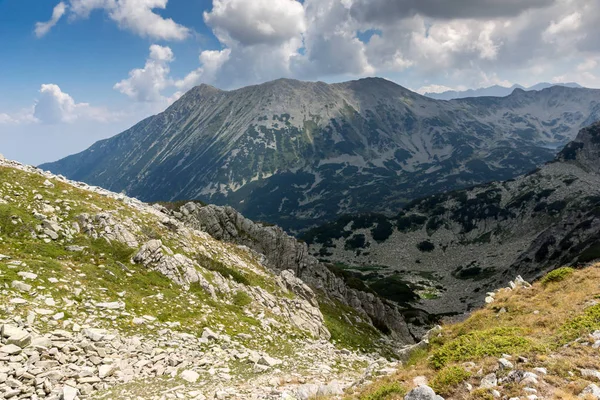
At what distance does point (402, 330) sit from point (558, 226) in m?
102

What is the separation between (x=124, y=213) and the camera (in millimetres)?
34500

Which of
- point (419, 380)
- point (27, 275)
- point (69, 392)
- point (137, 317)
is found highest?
point (27, 275)

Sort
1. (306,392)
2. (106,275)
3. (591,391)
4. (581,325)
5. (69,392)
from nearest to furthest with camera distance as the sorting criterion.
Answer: (591,391) → (69,392) → (581,325) → (306,392) → (106,275)

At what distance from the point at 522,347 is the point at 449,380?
374 cm

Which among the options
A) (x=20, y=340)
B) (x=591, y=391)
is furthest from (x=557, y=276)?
(x=20, y=340)

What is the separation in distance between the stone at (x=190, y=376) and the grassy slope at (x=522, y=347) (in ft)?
26.3

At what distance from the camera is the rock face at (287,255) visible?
6253cm

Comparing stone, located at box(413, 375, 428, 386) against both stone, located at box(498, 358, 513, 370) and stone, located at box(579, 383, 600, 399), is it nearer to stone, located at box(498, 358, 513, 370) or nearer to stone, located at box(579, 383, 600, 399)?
stone, located at box(498, 358, 513, 370)

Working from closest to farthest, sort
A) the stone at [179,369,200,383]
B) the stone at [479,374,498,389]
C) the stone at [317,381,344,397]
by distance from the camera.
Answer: the stone at [479,374,498,389] < the stone at [317,381,344,397] < the stone at [179,369,200,383]

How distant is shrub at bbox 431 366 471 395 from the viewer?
37.1 ft

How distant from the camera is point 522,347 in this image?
12914mm

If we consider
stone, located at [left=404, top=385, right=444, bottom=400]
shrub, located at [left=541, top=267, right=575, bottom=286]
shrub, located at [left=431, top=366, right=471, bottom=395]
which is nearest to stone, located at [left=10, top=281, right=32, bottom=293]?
stone, located at [left=404, top=385, right=444, bottom=400]

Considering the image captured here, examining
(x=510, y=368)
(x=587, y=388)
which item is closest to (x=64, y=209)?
(x=510, y=368)

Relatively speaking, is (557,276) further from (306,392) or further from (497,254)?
(497,254)
